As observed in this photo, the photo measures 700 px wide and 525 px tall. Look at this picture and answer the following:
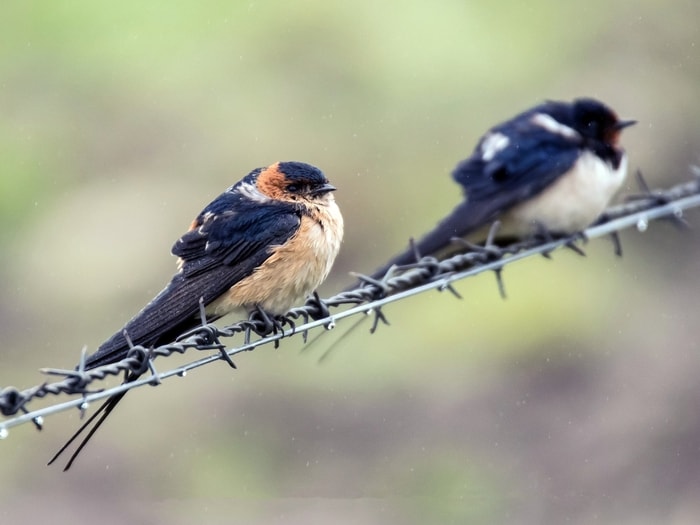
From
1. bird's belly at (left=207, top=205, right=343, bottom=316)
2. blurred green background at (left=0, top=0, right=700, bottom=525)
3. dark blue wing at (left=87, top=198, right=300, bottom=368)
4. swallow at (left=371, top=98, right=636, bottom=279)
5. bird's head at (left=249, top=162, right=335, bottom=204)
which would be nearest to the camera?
dark blue wing at (left=87, top=198, right=300, bottom=368)

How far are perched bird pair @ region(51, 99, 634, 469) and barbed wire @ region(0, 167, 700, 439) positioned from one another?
77 millimetres

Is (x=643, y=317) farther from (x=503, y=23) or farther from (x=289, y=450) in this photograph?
(x=503, y=23)

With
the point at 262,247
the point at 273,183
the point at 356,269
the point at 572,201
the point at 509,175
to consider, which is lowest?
the point at 356,269

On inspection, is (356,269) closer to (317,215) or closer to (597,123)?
(597,123)

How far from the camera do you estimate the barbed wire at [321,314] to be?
96.5 inches

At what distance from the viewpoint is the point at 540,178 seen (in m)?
4.20

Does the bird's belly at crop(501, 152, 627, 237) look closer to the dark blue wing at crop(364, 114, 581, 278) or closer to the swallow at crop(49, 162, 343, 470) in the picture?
the dark blue wing at crop(364, 114, 581, 278)

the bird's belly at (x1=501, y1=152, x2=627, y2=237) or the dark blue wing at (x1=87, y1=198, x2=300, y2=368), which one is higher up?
the dark blue wing at (x1=87, y1=198, x2=300, y2=368)

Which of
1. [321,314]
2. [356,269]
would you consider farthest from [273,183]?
[356,269]

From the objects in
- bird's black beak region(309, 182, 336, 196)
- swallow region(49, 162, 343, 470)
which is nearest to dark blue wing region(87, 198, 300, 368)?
swallow region(49, 162, 343, 470)

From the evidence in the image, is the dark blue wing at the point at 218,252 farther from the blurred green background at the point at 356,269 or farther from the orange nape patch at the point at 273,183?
the blurred green background at the point at 356,269

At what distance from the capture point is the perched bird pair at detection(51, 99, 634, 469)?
11.6 ft

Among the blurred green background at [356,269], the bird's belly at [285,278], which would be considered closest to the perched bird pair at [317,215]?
the bird's belly at [285,278]

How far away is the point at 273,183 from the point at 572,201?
0.94 meters
